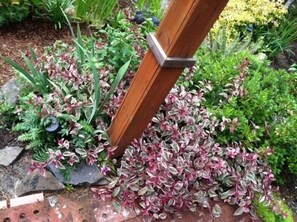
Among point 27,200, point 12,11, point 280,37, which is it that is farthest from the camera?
point 280,37

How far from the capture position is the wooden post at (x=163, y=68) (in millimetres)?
1501

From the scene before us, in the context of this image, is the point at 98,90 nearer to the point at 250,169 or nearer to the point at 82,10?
the point at 250,169

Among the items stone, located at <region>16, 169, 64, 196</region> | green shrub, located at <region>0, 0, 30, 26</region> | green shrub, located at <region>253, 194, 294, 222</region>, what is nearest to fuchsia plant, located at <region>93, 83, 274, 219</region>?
green shrub, located at <region>253, 194, 294, 222</region>

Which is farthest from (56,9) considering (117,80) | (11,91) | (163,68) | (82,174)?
(163,68)

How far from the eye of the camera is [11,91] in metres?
2.43

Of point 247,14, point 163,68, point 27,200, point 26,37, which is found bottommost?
point 26,37

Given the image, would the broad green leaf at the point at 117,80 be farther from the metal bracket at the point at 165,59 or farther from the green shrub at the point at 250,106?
the green shrub at the point at 250,106

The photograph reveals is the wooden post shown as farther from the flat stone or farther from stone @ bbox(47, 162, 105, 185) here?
the flat stone

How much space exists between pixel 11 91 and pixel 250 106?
1.68m

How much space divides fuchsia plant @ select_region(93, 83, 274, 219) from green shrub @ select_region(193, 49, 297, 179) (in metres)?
0.12

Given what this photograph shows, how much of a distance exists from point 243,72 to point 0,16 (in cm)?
197

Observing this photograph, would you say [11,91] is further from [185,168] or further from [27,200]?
[185,168]

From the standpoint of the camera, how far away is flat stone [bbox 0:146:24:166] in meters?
2.08

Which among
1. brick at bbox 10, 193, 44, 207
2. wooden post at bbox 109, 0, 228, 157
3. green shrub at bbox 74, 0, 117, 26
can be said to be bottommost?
brick at bbox 10, 193, 44, 207
